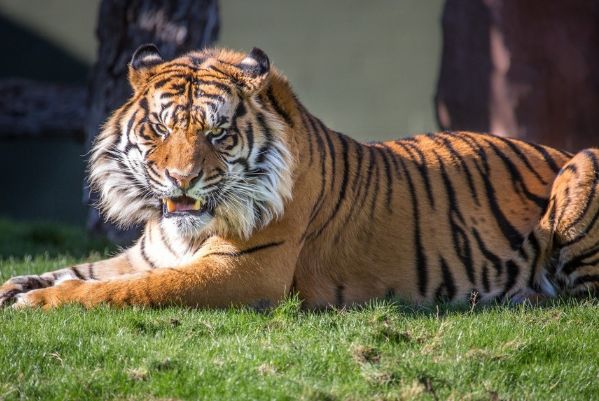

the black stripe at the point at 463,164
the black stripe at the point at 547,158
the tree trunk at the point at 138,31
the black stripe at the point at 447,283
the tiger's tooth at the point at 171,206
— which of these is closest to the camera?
the tiger's tooth at the point at 171,206

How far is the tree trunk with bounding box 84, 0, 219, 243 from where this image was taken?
28.1 feet

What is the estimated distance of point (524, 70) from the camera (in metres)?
9.67

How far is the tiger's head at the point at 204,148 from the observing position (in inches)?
211

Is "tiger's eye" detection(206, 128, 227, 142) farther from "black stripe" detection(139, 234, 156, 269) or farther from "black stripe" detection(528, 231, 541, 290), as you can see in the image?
"black stripe" detection(528, 231, 541, 290)

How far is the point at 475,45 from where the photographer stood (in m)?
9.93

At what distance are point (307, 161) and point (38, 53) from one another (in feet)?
20.3

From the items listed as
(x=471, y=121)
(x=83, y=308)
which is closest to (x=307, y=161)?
(x=83, y=308)

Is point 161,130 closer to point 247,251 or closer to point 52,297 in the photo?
point 247,251

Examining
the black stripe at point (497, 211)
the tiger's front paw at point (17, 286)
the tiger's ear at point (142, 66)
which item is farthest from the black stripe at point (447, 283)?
the tiger's front paw at point (17, 286)

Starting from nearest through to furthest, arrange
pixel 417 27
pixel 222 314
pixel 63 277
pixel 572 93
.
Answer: pixel 222 314 < pixel 63 277 < pixel 572 93 < pixel 417 27

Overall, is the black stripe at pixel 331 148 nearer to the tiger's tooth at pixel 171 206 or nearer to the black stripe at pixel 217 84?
the black stripe at pixel 217 84

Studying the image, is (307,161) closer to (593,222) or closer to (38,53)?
(593,222)

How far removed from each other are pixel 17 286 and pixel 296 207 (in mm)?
1564

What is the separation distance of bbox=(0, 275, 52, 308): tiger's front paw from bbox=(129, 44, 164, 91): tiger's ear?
3.92 ft
